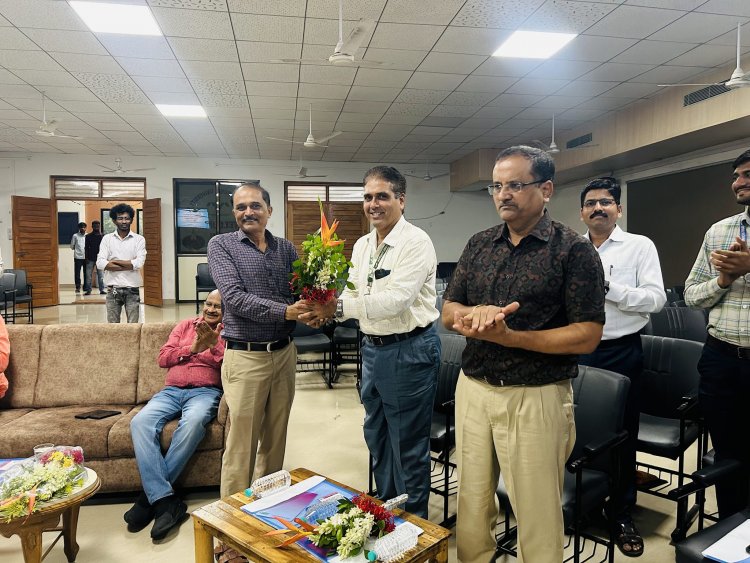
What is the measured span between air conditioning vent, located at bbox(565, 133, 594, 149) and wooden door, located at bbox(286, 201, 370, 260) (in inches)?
179

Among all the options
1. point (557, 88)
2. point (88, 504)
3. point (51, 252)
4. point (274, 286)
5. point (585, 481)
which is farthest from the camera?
point (51, 252)

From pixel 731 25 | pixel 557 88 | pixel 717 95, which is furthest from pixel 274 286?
pixel 717 95

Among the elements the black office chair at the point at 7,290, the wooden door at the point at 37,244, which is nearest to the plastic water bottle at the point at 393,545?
the black office chair at the point at 7,290

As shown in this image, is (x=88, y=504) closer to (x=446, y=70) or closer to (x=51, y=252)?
(x=446, y=70)

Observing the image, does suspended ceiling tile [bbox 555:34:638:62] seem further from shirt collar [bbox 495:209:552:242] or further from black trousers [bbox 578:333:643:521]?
shirt collar [bbox 495:209:552:242]

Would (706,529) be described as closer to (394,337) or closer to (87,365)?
(394,337)

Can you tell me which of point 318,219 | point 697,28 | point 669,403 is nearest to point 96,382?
point 669,403

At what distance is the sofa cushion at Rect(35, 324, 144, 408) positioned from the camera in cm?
294

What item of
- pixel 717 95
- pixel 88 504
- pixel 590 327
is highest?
pixel 717 95

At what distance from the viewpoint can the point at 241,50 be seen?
485cm

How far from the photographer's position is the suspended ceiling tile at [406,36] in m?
4.39

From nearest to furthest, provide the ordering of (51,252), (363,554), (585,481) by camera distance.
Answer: (363,554) → (585,481) → (51,252)

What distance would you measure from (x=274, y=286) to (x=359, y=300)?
56cm

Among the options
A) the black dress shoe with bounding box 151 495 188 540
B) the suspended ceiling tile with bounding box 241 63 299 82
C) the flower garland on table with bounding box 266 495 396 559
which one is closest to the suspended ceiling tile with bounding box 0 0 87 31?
the suspended ceiling tile with bounding box 241 63 299 82
